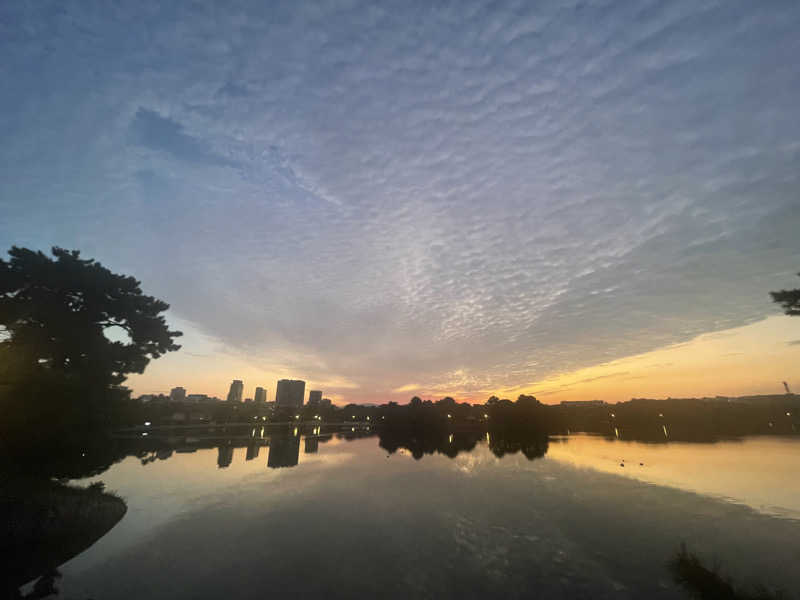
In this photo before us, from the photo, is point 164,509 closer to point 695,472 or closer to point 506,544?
point 506,544

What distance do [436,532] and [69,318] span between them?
36704 mm

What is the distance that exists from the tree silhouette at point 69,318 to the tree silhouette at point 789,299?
50509 mm

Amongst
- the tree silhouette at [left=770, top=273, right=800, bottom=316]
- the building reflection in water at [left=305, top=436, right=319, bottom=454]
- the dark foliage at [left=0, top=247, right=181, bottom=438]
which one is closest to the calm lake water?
the dark foliage at [left=0, top=247, right=181, bottom=438]

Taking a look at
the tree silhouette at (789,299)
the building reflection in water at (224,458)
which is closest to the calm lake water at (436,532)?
the building reflection in water at (224,458)

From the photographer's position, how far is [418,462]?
58.1 metres

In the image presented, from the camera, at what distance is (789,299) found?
824 inches

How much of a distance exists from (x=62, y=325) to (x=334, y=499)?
30103 mm

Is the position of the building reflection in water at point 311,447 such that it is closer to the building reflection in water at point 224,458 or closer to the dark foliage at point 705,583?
the building reflection in water at point 224,458

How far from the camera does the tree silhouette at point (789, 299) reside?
20.6m

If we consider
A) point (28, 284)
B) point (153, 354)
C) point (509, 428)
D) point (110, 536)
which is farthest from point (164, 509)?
point (509, 428)

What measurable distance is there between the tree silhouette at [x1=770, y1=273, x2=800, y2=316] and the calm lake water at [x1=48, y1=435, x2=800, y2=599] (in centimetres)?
1521

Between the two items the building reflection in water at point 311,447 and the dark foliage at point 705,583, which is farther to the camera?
the building reflection in water at point 311,447

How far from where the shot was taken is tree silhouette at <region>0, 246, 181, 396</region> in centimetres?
2653

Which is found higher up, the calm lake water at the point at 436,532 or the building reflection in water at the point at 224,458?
the building reflection in water at the point at 224,458
